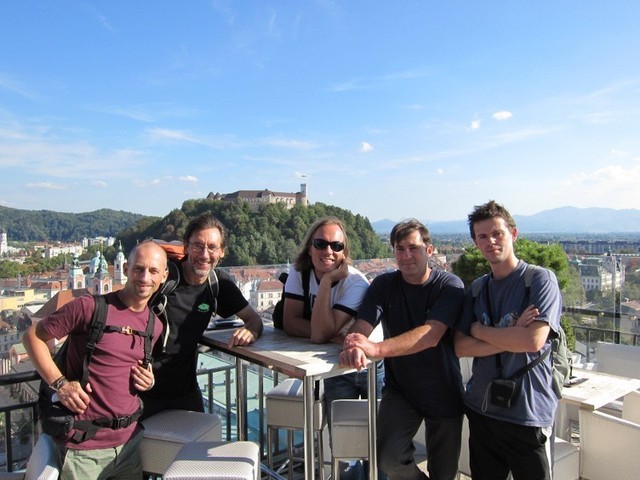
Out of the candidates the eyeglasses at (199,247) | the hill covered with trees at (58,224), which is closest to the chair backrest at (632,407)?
the eyeglasses at (199,247)

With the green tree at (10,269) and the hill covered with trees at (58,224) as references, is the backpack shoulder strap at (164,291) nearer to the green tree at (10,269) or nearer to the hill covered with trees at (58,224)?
the green tree at (10,269)

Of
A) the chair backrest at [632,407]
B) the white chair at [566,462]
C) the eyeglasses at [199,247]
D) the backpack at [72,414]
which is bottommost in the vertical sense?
the white chair at [566,462]

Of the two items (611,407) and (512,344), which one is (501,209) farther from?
(611,407)

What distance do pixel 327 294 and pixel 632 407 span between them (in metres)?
2.19

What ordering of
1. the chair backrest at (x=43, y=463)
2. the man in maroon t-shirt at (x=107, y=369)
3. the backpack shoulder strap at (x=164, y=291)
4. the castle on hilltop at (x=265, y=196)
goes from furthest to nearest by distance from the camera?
1. the castle on hilltop at (x=265, y=196)
2. the backpack shoulder strap at (x=164, y=291)
3. the man in maroon t-shirt at (x=107, y=369)
4. the chair backrest at (x=43, y=463)

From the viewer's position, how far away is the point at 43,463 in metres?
1.53

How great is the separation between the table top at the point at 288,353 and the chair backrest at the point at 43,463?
2.21ft

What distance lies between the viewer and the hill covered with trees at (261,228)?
6323 cm

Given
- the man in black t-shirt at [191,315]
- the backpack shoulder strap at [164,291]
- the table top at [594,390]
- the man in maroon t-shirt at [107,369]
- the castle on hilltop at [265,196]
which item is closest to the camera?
the man in maroon t-shirt at [107,369]

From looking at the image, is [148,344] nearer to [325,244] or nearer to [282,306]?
[282,306]

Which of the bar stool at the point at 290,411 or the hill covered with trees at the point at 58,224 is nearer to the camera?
the bar stool at the point at 290,411

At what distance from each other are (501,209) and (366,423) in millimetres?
998

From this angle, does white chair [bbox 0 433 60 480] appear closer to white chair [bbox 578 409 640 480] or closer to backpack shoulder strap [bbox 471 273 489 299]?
backpack shoulder strap [bbox 471 273 489 299]

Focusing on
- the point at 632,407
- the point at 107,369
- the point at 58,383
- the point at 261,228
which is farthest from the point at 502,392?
the point at 261,228
